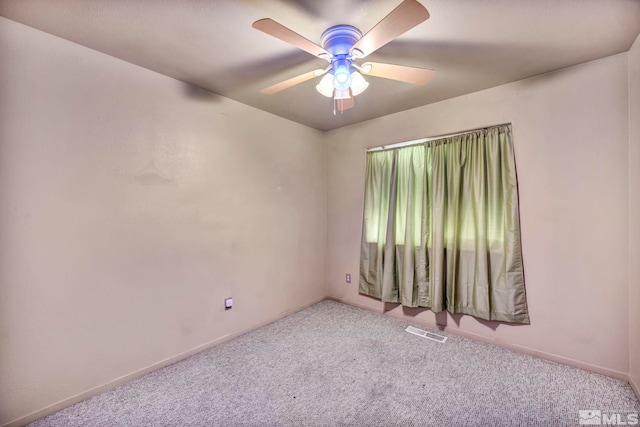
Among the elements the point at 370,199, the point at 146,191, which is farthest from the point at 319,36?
the point at 370,199

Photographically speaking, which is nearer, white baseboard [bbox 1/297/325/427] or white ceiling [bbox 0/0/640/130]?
white ceiling [bbox 0/0/640/130]

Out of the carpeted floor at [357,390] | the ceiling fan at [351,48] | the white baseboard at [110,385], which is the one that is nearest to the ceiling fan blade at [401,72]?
the ceiling fan at [351,48]

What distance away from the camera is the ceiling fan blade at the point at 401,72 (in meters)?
1.66

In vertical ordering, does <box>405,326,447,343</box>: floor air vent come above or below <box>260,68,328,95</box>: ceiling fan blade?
below

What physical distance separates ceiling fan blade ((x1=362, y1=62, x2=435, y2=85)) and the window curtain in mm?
1176

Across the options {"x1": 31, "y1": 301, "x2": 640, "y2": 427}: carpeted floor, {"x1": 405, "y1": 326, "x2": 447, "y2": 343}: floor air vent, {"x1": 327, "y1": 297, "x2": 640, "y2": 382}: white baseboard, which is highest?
{"x1": 327, "y1": 297, "x2": 640, "y2": 382}: white baseboard

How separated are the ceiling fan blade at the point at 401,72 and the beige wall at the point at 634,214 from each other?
4.71 feet

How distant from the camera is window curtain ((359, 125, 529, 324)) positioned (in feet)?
7.89

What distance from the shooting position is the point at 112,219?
196cm

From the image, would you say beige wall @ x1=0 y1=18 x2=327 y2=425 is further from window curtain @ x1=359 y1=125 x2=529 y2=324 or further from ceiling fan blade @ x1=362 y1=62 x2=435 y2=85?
ceiling fan blade @ x1=362 y1=62 x2=435 y2=85

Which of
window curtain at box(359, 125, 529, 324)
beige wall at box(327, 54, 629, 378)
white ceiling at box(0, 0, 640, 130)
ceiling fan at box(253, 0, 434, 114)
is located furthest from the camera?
window curtain at box(359, 125, 529, 324)

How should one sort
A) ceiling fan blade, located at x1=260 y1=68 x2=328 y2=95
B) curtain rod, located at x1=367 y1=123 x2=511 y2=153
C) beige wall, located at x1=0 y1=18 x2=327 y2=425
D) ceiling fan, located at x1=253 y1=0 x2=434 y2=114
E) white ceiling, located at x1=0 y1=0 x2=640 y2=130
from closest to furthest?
ceiling fan, located at x1=253 y1=0 x2=434 y2=114
white ceiling, located at x1=0 y1=0 x2=640 y2=130
beige wall, located at x1=0 y1=18 x2=327 y2=425
ceiling fan blade, located at x1=260 y1=68 x2=328 y2=95
curtain rod, located at x1=367 y1=123 x2=511 y2=153

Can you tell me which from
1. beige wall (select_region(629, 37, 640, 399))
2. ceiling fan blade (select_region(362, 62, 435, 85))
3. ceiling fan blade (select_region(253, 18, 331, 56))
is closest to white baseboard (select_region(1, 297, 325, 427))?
ceiling fan blade (select_region(253, 18, 331, 56))

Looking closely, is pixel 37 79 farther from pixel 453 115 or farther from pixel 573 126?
pixel 573 126
